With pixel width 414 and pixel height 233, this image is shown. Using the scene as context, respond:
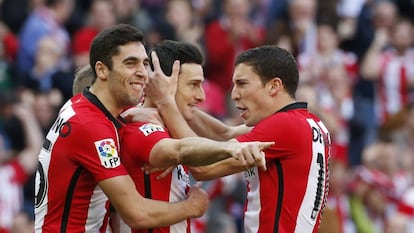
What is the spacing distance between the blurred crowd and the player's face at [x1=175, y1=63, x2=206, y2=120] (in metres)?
4.85

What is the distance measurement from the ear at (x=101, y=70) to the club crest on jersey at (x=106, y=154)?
1.68 feet

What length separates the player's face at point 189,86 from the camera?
9.39 meters

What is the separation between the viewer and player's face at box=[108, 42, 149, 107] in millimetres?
9102

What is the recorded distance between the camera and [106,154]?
886 cm

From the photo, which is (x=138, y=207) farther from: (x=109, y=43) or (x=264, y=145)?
(x=109, y=43)

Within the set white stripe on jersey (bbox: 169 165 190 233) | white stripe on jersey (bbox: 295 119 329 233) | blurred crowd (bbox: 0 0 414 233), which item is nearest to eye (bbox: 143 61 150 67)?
white stripe on jersey (bbox: 169 165 190 233)

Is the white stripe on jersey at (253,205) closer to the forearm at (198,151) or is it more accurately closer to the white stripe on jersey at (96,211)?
the forearm at (198,151)

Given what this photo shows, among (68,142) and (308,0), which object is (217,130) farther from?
(308,0)

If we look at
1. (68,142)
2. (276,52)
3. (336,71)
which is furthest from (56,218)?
(336,71)

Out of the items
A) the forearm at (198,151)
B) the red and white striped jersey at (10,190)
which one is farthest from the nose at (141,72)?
the red and white striped jersey at (10,190)

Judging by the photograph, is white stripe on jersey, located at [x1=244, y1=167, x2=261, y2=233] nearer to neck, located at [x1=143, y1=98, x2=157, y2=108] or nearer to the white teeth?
neck, located at [x1=143, y1=98, x2=157, y2=108]

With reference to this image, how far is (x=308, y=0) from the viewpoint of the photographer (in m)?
18.0

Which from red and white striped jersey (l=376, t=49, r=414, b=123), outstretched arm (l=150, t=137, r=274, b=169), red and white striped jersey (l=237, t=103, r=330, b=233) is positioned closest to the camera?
outstretched arm (l=150, t=137, r=274, b=169)

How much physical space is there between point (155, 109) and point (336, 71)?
A: 821 cm
